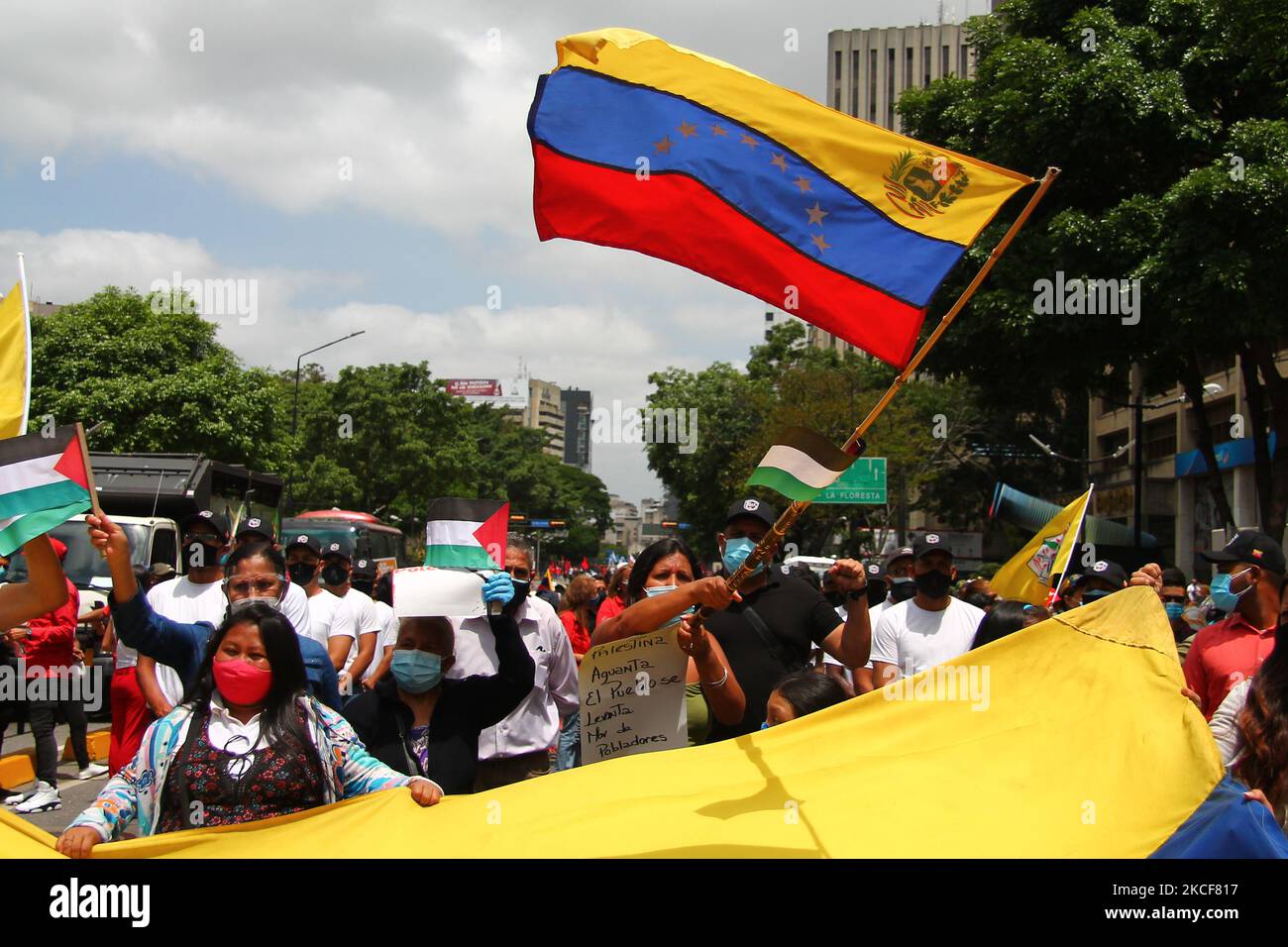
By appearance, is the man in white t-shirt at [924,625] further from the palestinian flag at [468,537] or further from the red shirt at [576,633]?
the red shirt at [576,633]

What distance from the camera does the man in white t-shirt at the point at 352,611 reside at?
8242 mm

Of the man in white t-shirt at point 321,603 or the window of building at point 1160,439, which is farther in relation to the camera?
the window of building at point 1160,439

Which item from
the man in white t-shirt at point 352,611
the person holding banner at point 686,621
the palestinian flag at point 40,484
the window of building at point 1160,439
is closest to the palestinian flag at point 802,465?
the person holding banner at point 686,621

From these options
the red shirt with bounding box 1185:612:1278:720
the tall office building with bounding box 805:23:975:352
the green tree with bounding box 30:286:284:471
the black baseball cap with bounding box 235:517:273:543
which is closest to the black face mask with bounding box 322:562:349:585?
the black baseball cap with bounding box 235:517:273:543

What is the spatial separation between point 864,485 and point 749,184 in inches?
1289

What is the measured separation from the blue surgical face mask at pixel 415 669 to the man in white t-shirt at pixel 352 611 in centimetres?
334

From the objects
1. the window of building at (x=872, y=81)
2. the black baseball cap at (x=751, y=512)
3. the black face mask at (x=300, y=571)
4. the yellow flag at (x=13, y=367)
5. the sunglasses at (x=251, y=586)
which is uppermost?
the window of building at (x=872, y=81)

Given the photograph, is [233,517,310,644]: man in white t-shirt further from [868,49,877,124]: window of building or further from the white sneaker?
[868,49,877,124]: window of building

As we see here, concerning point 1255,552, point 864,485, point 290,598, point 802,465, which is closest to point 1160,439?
point 864,485

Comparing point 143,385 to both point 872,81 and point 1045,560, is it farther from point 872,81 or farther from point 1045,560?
point 872,81

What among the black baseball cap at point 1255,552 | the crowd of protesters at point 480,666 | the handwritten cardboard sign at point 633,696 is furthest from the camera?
the black baseball cap at point 1255,552

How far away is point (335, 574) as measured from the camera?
29.0 ft
